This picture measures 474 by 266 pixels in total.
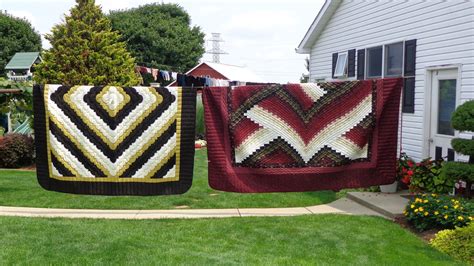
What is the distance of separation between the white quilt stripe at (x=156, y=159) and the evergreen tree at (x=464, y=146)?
3.96m

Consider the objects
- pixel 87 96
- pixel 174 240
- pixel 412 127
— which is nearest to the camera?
pixel 87 96

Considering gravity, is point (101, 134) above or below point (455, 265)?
above

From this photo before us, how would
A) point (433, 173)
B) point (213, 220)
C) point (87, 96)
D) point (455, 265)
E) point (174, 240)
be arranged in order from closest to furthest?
point (87, 96) < point (455, 265) < point (174, 240) < point (213, 220) < point (433, 173)

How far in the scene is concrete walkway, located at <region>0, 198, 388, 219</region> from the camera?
24.2 ft

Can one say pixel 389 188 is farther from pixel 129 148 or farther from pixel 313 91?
pixel 129 148

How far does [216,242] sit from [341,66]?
7004 millimetres

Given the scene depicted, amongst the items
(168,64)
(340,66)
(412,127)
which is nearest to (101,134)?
(412,127)

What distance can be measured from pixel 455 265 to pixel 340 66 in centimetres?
717

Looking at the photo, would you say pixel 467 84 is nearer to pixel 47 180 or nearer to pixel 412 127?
pixel 412 127

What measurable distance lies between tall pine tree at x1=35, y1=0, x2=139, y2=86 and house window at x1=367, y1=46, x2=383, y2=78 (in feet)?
20.6

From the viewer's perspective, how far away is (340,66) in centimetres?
1189

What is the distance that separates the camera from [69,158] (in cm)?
393

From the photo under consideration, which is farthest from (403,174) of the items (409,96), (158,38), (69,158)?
(158,38)

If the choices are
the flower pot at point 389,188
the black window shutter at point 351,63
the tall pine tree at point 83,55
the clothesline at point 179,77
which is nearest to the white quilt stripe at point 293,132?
the flower pot at point 389,188
